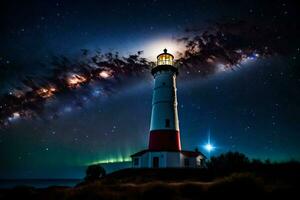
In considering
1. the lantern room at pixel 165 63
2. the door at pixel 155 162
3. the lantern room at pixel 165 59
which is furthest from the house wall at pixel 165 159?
the lantern room at pixel 165 59

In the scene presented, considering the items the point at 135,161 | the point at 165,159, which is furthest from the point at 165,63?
the point at 135,161

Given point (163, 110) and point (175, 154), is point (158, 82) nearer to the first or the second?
point (163, 110)

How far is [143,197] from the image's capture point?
8.12m

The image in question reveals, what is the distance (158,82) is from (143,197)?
15215 mm

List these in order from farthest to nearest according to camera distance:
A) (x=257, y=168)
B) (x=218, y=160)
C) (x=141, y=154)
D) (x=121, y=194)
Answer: (x=218, y=160) < (x=141, y=154) < (x=257, y=168) < (x=121, y=194)

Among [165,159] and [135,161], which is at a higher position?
[165,159]

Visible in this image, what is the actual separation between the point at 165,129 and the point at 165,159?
2684 mm

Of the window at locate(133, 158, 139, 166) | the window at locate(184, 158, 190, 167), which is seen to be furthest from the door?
the window at locate(184, 158, 190, 167)

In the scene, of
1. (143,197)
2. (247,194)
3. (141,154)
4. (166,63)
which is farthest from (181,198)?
(166,63)

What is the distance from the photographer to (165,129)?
20.4 meters

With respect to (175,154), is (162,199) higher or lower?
lower

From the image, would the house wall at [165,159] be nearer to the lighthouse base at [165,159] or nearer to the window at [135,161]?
the lighthouse base at [165,159]

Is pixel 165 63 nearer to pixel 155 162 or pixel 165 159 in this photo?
pixel 165 159

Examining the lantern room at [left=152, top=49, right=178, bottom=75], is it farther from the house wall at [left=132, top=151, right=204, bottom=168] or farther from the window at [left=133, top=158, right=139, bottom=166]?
the window at [left=133, top=158, right=139, bottom=166]
